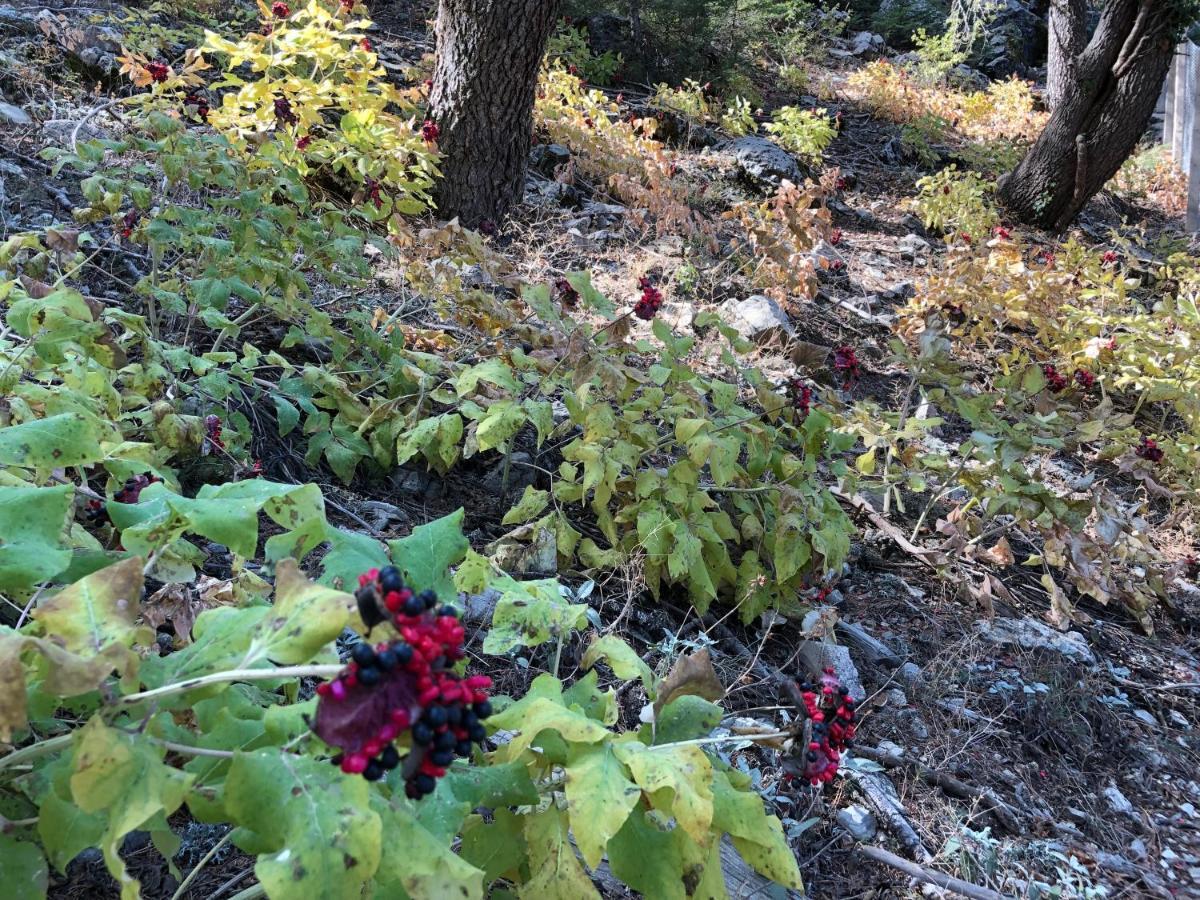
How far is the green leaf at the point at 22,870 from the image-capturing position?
3.02ft

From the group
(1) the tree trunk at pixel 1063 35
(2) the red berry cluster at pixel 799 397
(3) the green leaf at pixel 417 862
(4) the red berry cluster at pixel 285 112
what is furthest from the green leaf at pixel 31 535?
(1) the tree trunk at pixel 1063 35

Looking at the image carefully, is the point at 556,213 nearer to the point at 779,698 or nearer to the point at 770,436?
the point at 770,436

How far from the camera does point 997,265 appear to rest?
18.0 ft

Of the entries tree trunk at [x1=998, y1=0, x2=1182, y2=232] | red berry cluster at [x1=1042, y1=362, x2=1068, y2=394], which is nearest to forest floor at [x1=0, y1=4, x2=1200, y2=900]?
red berry cluster at [x1=1042, y1=362, x2=1068, y2=394]

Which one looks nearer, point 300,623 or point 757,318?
point 300,623

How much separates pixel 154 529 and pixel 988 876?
1.89 m

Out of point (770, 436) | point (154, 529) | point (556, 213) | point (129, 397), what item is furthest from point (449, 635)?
point (556, 213)

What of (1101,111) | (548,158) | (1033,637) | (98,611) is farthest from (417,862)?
(1101,111)

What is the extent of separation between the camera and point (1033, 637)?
3100 millimetres

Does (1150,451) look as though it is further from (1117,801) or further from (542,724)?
(542,724)

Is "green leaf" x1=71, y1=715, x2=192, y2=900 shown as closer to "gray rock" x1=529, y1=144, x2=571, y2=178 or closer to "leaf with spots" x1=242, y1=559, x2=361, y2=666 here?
"leaf with spots" x1=242, y1=559, x2=361, y2=666

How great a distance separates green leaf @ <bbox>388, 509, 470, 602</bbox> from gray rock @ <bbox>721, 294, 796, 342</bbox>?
3.73 m

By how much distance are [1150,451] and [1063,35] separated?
7145mm

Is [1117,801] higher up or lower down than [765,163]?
lower down
